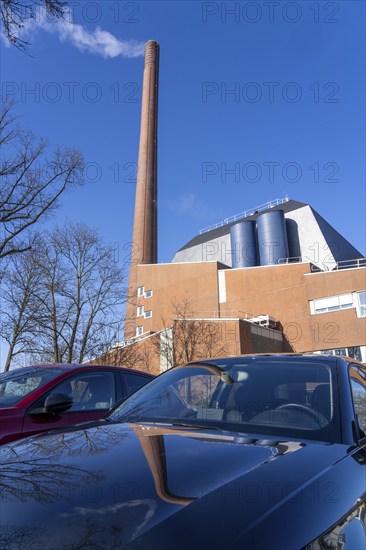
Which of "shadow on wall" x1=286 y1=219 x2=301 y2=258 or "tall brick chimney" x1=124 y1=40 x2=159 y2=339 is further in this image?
"shadow on wall" x1=286 y1=219 x2=301 y2=258

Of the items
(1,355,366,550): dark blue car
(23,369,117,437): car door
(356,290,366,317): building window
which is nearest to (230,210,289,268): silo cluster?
(356,290,366,317): building window

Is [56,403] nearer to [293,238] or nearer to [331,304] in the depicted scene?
[331,304]

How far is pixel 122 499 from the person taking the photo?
129cm

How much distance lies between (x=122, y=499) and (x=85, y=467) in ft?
1.18

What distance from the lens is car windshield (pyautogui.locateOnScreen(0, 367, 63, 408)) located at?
13.9ft

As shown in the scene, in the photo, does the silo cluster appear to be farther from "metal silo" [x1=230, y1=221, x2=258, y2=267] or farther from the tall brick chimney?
the tall brick chimney

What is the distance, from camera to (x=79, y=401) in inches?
180

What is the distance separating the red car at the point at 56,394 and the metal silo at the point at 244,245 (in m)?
47.4

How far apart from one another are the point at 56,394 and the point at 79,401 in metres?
1.02

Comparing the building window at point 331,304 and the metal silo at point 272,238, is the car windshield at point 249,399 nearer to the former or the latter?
the building window at point 331,304

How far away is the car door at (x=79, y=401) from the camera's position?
12.9ft

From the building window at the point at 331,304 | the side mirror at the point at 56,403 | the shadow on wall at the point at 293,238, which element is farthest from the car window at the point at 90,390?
the shadow on wall at the point at 293,238

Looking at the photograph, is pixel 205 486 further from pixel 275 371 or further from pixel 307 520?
pixel 275 371

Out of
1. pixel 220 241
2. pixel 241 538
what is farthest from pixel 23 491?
pixel 220 241
